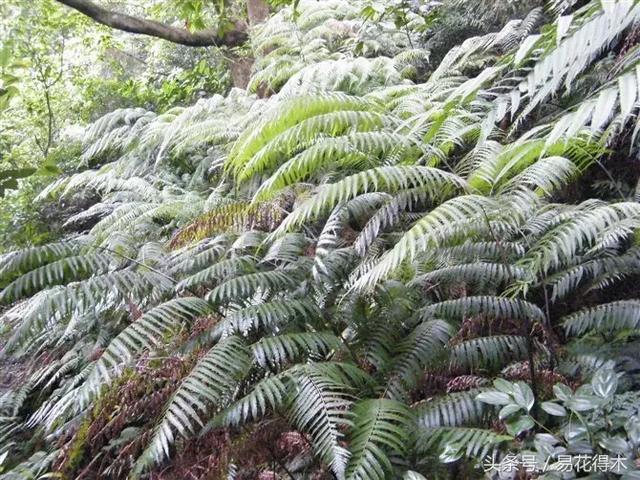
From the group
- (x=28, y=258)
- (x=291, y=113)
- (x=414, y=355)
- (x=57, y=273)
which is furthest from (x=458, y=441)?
(x=28, y=258)

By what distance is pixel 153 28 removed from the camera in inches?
177

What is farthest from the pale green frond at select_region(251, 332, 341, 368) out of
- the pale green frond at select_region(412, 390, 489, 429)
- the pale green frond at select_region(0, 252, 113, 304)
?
the pale green frond at select_region(0, 252, 113, 304)

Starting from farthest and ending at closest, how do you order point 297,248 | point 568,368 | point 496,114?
1. point 297,248
2. point 568,368
3. point 496,114

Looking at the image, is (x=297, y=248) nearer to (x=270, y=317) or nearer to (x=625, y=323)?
(x=270, y=317)

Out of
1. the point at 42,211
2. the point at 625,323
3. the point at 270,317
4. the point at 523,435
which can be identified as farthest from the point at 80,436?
the point at 42,211

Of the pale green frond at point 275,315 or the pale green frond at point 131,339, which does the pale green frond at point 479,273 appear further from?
the pale green frond at point 131,339

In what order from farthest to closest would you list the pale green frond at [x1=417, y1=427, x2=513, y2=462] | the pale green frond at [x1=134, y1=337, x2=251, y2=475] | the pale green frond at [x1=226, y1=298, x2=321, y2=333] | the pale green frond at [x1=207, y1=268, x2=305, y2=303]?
1. the pale green frond at [x1=207, y1=268, x2=305, y2=303]
2. the pale green frond at [x1=226, y1=298, x2=321, y2=333]
3. the pale green frond at [x1=134, y1=337, x2=251, y2=475]
4. the pale green frond at [x1=417, y1=427, x2=513, y2=462]

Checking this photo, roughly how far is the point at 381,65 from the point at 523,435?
287 cm

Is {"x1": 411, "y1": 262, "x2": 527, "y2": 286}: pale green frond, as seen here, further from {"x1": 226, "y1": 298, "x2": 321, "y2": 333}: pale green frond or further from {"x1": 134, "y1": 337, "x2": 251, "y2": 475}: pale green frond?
{"x1": 134, "y1": 337, "x2": 251, "y2": 475}: pale green frond

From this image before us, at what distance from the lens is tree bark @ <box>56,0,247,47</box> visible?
408cm

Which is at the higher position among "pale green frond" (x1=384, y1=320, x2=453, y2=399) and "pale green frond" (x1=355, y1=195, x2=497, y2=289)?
"pale green frond" (x1=355, y1=195, x2=497, y2=289)

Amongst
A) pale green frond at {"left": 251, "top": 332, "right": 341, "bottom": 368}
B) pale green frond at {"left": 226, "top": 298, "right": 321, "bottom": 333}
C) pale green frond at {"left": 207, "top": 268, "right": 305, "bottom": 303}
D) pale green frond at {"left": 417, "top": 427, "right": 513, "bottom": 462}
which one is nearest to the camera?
pale green frond at {"left": 417, "top": 427, "right": 513, "bottom": 462}

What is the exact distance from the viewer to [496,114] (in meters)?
1.42

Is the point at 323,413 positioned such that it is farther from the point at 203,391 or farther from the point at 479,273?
the point at 479,273
